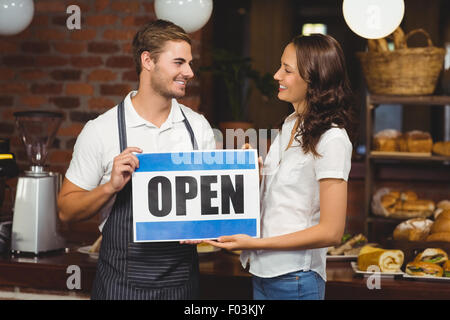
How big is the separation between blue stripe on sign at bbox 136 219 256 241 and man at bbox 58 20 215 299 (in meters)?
0.07

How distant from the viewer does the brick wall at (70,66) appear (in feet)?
10.4

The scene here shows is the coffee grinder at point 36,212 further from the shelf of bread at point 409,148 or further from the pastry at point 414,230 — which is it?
the shelf of bread at point 409,148

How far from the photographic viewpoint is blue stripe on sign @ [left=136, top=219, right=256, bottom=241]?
171 centimetres

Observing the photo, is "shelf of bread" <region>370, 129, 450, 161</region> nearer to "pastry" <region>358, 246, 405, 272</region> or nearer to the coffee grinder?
"pastry" <region>358, 246, 405, 272</region>

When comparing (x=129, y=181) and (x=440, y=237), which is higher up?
(x=129, y=181)

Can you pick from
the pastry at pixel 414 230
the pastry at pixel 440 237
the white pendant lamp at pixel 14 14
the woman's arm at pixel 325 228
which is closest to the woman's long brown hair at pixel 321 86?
the woman's arm at pixel 325 228

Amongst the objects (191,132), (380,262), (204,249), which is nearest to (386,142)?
(380,262)

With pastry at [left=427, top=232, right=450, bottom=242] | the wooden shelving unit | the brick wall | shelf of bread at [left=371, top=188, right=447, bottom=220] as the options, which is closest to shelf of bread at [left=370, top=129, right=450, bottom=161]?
the wooden shelving unit

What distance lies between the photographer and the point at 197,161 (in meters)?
1.72

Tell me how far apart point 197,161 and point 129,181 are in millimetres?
232

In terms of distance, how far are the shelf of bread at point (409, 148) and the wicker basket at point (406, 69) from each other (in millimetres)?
271

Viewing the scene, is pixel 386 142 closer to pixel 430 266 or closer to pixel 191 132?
pixel 430 266

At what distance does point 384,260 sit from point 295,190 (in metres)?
0.66

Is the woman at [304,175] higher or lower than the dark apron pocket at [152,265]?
higher
